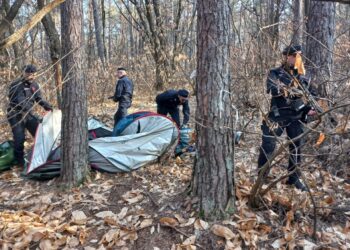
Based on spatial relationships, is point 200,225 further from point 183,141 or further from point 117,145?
point 183,141

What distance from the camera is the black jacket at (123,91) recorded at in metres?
7.80

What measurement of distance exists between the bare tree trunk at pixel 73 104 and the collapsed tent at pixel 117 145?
1.07 feet

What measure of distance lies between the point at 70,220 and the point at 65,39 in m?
2.28

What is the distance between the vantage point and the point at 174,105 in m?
6.67

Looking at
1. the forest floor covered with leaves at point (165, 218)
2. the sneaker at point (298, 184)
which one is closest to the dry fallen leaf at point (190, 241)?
the forest floor covered with leaves at point (165, 218)

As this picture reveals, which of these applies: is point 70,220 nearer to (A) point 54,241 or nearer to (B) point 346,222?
(A) point 54,241

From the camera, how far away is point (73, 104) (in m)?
4.94

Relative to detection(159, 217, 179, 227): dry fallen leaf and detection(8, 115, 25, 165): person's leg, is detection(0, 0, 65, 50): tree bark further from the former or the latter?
detection(8, 115, 25, 165): person's leg

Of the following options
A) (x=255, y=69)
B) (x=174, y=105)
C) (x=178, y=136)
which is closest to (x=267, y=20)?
(x=255, y=69)

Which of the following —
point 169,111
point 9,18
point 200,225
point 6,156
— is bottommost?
point 200,225

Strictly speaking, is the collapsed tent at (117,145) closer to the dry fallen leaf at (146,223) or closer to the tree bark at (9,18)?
the dry fallen leaf at (146,223)

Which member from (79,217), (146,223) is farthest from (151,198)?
(79,217)

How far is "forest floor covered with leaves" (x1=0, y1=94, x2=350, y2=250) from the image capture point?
372cm

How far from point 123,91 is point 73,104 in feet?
9.80
